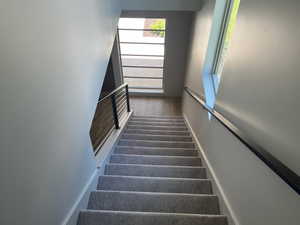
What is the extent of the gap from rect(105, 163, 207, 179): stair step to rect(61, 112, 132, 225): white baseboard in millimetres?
162

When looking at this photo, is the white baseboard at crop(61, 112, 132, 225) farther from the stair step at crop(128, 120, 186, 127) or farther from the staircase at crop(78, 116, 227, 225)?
the stair step at crop(128, 120, 186, 127)

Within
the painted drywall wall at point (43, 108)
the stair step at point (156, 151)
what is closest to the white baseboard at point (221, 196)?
the stair step at point (156, 151)

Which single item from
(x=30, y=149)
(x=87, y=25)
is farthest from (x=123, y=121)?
(x=30, y=149)

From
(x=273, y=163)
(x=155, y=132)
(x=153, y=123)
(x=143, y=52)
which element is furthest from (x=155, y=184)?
(x=143, y=52)

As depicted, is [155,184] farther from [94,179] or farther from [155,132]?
[155,132]

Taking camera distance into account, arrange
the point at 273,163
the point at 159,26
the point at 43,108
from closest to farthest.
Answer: the point at 273,163, the point at 43,108, the point at 159,26

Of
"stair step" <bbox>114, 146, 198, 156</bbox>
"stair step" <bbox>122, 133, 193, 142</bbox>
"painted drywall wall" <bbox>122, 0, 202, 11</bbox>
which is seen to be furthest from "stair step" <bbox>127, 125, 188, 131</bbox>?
"painted drywall wall" <bbox>122, 0, 202, 11</bbox>

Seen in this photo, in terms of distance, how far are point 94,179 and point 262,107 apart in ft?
5.42

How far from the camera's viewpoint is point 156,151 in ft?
9.09

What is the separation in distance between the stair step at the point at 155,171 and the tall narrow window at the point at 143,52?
4.48 m

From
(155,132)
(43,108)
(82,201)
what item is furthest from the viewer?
(155,132)

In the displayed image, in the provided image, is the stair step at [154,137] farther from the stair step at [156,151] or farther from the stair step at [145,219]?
the stair step at [145,219]

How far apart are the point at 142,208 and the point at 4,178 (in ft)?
3.95

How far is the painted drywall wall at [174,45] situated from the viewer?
516 centimetres
